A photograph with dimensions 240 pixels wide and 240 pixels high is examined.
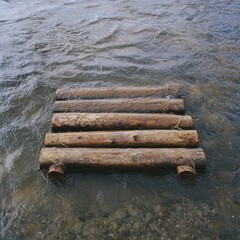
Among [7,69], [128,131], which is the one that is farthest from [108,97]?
[7,69]

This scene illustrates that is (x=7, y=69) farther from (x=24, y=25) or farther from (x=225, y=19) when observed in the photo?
(x=225, y=19)

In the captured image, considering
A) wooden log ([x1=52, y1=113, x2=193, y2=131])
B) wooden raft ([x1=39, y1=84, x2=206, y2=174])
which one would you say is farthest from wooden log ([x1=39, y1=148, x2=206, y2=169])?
wooden log ([x1=52, y1=113, x2=193, y2=131])

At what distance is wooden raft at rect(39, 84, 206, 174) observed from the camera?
15.5ft

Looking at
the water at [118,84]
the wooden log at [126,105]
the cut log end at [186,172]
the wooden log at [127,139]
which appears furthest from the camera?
the wooden log at [126,105]

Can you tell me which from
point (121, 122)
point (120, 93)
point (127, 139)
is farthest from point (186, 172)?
point (120, 93)

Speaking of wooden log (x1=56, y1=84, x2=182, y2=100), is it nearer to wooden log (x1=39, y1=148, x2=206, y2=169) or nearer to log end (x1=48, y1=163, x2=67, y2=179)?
wooden log (x1=39, y1=148, x2=206, y2=169)

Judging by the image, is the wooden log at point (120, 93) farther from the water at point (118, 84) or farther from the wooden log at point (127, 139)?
the wooden log at point (127, 139)

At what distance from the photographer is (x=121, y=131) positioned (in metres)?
5.16

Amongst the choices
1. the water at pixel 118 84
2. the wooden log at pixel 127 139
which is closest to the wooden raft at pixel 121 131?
the wooden log at pixel 127 139

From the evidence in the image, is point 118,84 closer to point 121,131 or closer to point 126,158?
point 121,131

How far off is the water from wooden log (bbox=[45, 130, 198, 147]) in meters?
0.51

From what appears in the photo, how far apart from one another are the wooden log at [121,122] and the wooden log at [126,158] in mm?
598

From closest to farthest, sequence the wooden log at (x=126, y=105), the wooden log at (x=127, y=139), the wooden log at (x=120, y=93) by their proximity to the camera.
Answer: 1. the wooden log at (x=127, y=139)
2. the wooden log at (x=126, y=105)
3. the wooden log at (x=120, y=93)

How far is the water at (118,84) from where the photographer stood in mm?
4332
